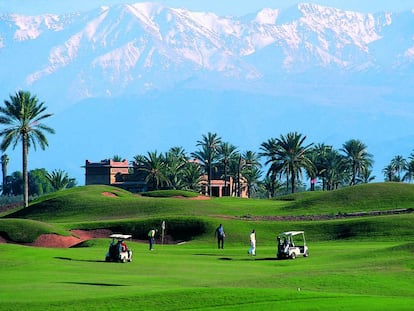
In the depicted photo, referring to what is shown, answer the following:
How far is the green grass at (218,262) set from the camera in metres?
33.6

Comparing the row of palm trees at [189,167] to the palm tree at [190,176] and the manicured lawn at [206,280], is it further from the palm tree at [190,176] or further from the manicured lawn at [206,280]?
the manicured lawn at [206,280]

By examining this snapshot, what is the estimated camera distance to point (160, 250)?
68.4m

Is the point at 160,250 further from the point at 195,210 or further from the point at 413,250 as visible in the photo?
the point at 195,210

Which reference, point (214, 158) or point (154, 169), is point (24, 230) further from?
point (214, 158)

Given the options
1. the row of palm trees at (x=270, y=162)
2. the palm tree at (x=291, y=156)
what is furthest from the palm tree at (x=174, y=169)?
the palm tree at (x=291, y=156)

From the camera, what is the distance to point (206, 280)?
43.5 meters

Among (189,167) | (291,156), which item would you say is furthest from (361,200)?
(189,167)

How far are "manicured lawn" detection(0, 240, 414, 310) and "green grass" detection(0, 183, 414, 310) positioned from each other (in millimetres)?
49

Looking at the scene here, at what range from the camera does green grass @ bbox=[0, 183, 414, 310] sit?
33.6 m

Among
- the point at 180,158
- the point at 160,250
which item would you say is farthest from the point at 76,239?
the point at 180,158

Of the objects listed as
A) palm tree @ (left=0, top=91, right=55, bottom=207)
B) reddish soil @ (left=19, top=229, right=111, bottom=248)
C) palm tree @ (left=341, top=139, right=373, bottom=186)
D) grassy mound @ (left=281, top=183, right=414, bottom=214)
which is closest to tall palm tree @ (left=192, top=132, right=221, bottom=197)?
palm tree @ (left=341, top=139, right=373, bottom=186)

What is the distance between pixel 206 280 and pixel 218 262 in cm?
1294

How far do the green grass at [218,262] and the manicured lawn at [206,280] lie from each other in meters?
0.05

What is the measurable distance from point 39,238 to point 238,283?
4078 centimetres
